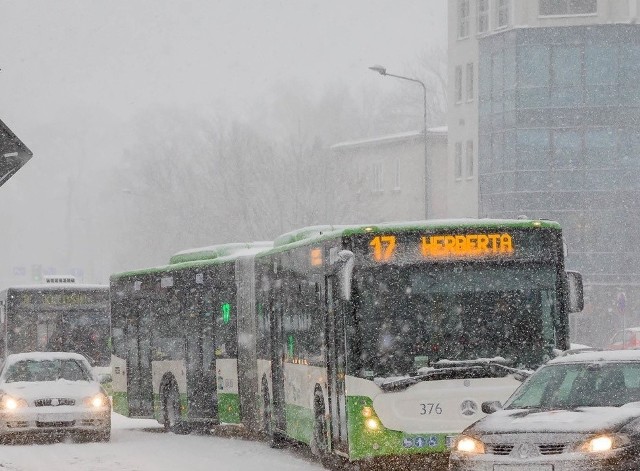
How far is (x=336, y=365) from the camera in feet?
57.7

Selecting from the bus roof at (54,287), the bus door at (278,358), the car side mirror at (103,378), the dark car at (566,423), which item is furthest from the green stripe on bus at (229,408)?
the bus roof at (54,287)

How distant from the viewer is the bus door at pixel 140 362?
91.2ft

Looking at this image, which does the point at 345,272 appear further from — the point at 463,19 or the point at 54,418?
the point at 463,19

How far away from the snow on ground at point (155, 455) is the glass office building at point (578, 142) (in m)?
45.5

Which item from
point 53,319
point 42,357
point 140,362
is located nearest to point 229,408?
point 42,357

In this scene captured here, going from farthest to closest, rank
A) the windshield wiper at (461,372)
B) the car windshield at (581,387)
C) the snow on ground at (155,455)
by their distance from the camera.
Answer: the snow on ground at (155,455), the windshield wiper at (461,372), the car windshield at (581,387)

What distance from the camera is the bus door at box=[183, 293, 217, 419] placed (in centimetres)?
2514

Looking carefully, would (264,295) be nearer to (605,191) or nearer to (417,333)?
(417,333)

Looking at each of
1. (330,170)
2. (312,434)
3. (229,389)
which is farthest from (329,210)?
(312,434)

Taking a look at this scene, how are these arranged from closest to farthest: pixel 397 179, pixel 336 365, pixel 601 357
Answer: pixel 601 357, pixel 336 365, pixel 397 179

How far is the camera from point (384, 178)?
3497 inches

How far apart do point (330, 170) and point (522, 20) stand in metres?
20.4

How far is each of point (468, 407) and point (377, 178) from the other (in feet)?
239

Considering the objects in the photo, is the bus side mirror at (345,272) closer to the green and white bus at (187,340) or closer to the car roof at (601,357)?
the car roof at (601,357)
